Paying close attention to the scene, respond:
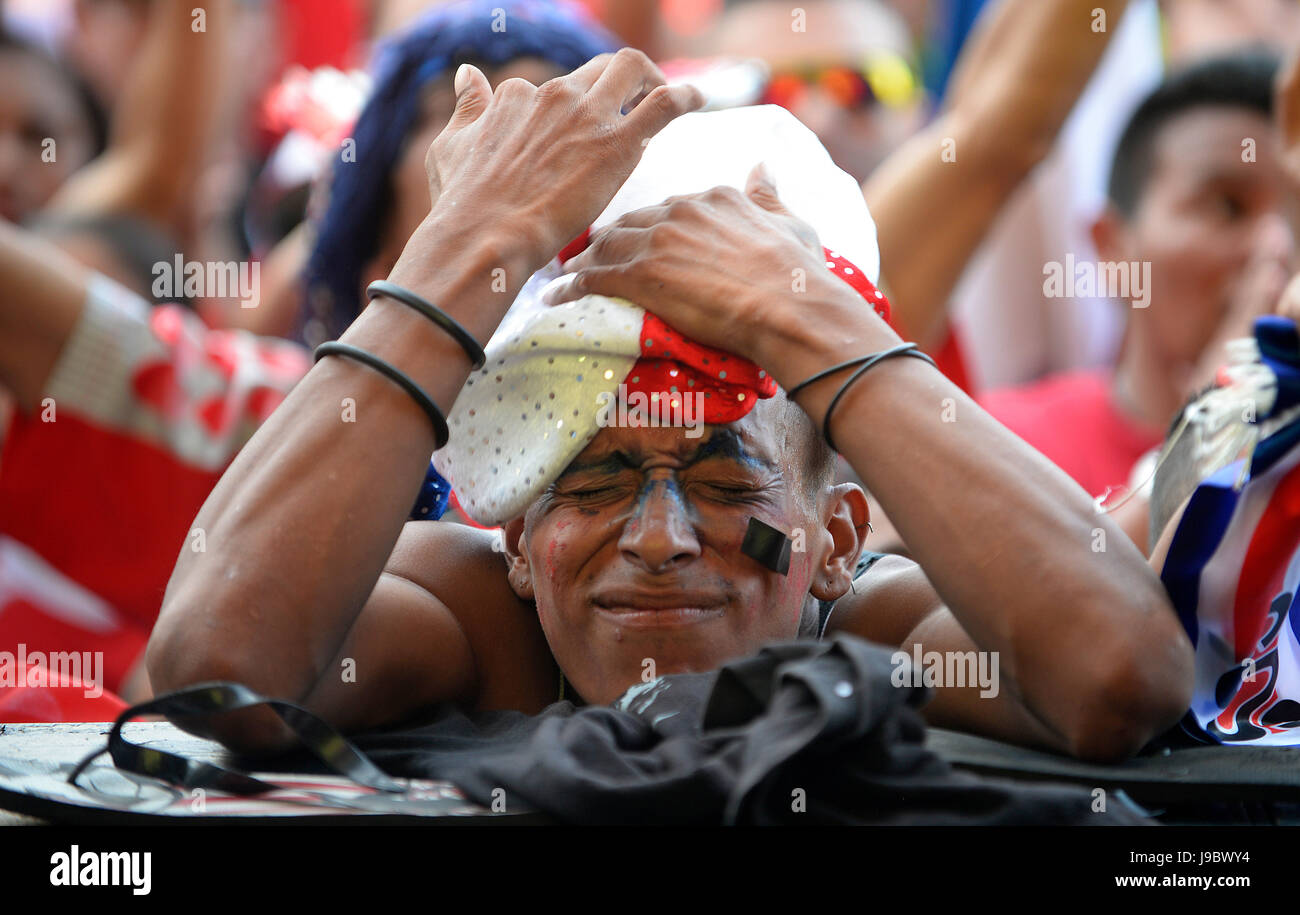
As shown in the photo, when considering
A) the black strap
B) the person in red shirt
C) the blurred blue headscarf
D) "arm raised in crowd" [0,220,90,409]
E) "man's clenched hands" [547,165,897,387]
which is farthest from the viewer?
the person in red shirt

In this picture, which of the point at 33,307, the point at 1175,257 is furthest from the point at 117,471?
the point at 1175,257

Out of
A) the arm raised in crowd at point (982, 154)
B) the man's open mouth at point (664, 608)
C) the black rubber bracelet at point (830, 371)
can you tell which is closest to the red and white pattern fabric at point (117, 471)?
the arm raised in crowd at point (982, 154)

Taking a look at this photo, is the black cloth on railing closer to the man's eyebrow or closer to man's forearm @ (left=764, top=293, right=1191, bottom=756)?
man's forearm @ (left=764, top=293, right=1191, bottom=756)

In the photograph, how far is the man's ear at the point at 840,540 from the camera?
6.53 ft

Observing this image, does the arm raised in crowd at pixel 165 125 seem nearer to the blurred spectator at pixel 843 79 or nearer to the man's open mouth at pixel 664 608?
the blurred spectator at pixel 843 79

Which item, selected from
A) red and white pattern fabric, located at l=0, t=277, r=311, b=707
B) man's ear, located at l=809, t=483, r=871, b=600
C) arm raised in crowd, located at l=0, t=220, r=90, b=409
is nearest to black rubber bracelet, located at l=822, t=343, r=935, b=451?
man's ear, located at l=809, t=483, r=871, b=600

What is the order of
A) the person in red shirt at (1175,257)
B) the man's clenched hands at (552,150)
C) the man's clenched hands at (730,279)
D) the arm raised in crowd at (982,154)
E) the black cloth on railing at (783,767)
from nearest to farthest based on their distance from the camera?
the black cloth on railing at (783,767) → the man's clenched hands at (730,279) → the man's clenched hands at (552,150) → the arm raised in crowd at (982,154) → the person in red shirt at (1175,257)

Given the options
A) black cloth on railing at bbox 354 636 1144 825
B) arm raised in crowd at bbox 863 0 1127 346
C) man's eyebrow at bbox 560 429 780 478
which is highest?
arm raised in crowd at bbox 863 0 1127 346

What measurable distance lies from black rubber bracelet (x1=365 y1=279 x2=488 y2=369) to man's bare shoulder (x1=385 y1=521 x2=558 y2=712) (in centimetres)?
34

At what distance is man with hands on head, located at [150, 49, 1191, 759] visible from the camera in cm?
171

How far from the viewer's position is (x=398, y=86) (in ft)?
10.6

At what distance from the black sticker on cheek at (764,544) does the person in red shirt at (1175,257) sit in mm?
2021

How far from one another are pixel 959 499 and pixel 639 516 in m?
0.37
